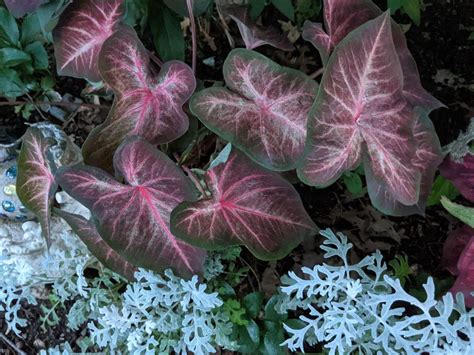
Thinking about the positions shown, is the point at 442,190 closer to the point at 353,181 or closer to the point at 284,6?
the point at 353,181

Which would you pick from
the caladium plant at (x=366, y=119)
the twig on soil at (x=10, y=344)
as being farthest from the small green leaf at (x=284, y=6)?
the twig on soil at (x=10, y=344)

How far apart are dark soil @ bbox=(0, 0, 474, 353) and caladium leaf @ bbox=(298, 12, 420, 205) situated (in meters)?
0.51

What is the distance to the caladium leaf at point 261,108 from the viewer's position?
90cm

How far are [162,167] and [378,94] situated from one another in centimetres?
35

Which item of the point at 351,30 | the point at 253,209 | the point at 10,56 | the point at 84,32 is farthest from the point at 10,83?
the point at 351,30

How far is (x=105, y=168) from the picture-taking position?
0.99m

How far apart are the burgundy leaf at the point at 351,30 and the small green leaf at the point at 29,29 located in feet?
2.14

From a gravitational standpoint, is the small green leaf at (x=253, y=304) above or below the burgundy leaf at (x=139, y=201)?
below

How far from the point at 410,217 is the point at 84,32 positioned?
843 mm

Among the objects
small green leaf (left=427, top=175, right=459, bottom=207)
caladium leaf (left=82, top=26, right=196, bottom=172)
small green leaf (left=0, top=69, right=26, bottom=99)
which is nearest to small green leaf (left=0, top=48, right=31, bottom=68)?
small green leaf (left=0, top=69, right=26, bottom=99)

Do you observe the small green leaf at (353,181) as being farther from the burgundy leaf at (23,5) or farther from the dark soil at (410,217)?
the burgundy leaf at (23,5)

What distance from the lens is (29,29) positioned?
1.28m

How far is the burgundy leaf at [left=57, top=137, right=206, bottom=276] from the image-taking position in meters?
0.90

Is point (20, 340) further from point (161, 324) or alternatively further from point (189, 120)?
point (189, 120)
